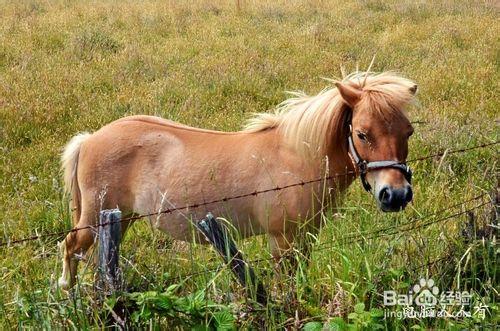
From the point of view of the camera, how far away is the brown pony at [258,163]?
3.38 metres

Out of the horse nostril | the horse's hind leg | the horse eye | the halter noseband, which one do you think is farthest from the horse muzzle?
the horse's hind leg

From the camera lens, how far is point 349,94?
11.5 feet

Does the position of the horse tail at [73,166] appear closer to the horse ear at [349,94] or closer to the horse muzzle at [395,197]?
the horse ear at [349,94]

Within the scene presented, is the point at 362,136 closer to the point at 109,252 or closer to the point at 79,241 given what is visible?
the point at 109,252

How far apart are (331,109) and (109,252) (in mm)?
1776

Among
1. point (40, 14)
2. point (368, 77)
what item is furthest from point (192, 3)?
point (368, 77)

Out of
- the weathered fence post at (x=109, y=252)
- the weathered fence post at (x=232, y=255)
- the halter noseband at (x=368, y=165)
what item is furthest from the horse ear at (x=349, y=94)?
A: the weathered fence post at (x=109, y=252)

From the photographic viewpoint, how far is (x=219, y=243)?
8.71ft

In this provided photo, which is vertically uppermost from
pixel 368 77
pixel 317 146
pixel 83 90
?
pixel 368 77

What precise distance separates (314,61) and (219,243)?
7.41 metres

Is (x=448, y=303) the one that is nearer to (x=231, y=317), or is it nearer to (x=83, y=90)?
(x=231, y=317)

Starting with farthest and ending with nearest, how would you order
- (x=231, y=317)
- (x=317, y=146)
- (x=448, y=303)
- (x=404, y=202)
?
(x=317, y=146), (x=404, y=202), (x=448, y=303), (x=231, y=317)

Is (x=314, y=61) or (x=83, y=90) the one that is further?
(x=314, y=61)

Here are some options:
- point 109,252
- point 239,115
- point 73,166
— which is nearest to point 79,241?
point 73,166
